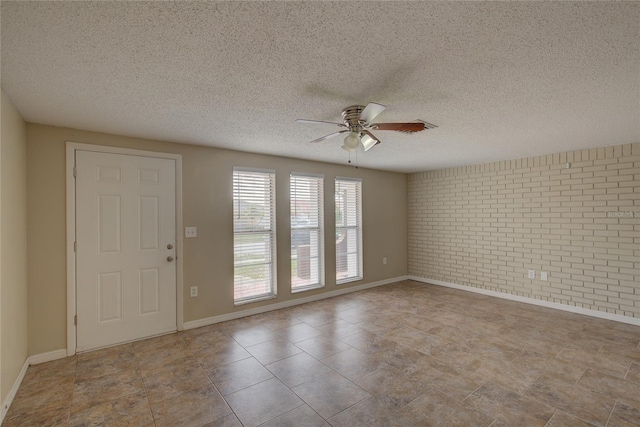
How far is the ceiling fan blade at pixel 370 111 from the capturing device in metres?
1.97

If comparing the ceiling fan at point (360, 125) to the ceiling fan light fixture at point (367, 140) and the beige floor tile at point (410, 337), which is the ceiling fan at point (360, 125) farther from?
the beige floor tile at point (410, 337)

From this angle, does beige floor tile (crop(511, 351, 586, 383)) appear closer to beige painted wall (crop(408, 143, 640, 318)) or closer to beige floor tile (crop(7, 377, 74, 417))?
beige painted wall (crop(408, 143, 640, 318))

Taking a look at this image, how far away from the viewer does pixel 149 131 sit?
3180mm

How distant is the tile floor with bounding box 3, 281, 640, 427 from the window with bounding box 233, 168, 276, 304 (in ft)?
1.92

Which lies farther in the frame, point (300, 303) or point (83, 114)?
point (300, 303)

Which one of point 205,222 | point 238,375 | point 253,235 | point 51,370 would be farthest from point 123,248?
point 238,375

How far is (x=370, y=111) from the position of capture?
209 cm

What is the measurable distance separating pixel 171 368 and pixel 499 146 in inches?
179

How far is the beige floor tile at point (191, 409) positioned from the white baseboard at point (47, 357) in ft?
4.99

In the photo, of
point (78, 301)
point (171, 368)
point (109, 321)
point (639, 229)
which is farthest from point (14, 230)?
point (639, 229)

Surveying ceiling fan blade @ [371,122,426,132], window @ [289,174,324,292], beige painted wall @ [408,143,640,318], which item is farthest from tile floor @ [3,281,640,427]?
ceiling fan blade @ [371,122,426,132]

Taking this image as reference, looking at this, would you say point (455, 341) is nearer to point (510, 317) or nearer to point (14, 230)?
point (510, 317)

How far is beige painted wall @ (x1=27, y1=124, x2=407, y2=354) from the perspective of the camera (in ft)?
9.55

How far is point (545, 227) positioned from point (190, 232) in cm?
510
